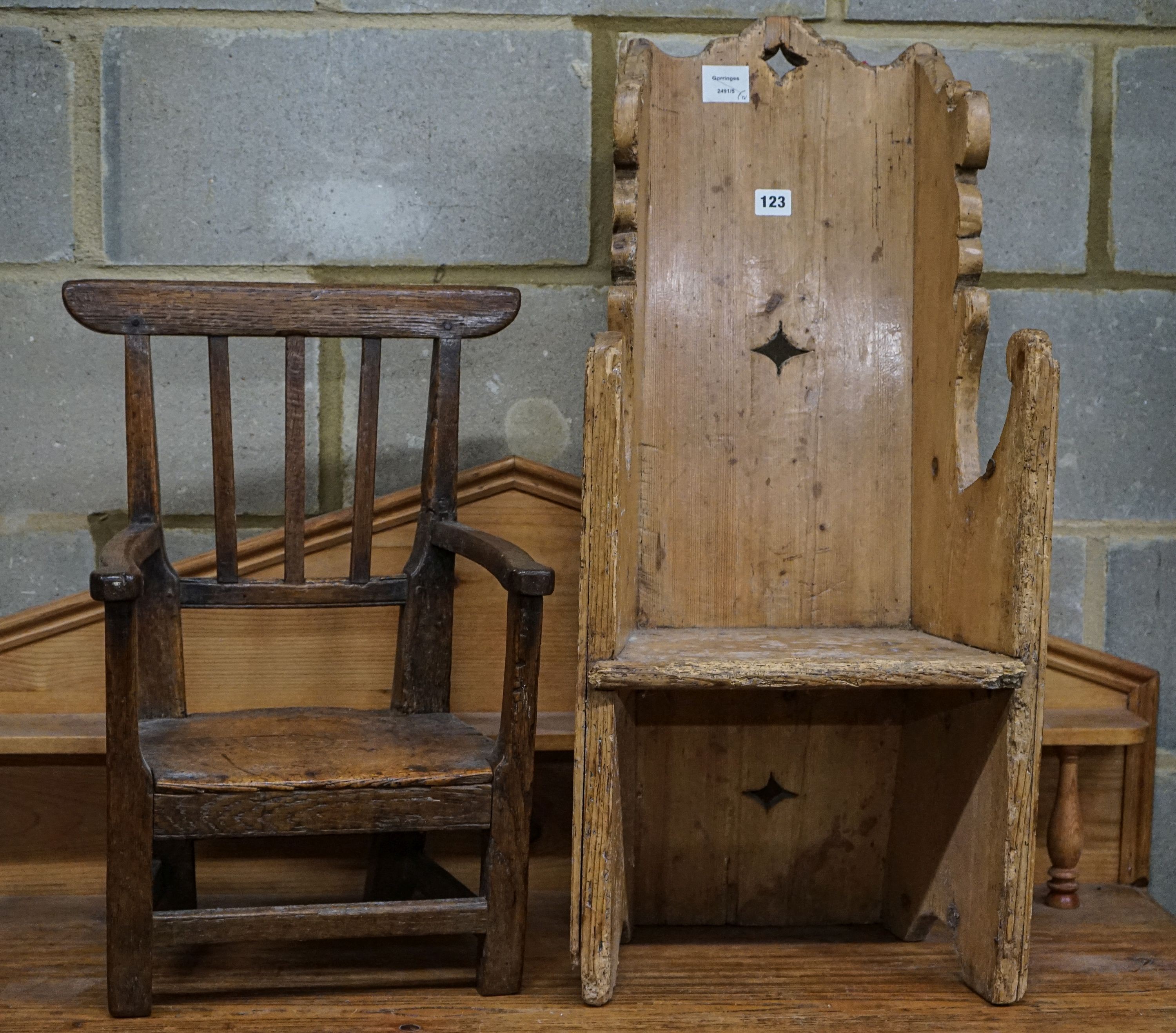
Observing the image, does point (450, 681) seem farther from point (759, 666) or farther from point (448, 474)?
point (759, 666)

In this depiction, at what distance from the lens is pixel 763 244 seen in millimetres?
1558

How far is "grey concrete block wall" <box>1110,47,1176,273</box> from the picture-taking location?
5.57 ft

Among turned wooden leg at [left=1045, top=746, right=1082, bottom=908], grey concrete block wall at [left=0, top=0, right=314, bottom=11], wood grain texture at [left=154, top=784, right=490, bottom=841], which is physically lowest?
turned wooden leg at [left=1045, top=746, right=1082, bottom=908]

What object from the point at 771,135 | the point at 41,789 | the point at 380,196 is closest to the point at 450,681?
the point at 41,789

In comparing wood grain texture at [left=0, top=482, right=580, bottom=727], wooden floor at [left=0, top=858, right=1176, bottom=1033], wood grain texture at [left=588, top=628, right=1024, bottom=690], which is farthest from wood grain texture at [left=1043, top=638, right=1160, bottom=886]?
wood grain texture at [left=0, top=482, right=580, bottom=727]

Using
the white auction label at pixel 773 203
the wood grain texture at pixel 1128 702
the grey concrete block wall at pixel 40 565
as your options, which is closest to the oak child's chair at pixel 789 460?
the white auction label at pixel 773 203

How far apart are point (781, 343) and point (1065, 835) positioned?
30.8 inches

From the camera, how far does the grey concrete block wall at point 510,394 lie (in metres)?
1.70

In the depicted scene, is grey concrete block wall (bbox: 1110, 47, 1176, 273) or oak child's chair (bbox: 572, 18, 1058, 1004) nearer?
oak child's chair (bbox: 572, 18, 1058, 1004)

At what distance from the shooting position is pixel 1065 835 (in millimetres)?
1595

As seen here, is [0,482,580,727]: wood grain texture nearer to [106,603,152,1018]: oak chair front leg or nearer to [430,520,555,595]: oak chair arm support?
[430,520,555,595]: oak chair arm support

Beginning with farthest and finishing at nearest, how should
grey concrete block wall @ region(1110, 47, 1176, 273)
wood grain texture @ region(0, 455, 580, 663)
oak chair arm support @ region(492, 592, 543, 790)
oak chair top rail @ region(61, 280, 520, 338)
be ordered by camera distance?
grey concrete block wall @ region(1110, 47, 1176, 273), wood grain texture @ region(0, 455, 580, 663), oak chair top rail @ region(61, 280, 520, 338), oak chair arm support @ region(492, 592, 543, 790)

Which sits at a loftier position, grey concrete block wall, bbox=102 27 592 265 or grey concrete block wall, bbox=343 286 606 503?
grey concrete block wall, bbox=102 27 592 265

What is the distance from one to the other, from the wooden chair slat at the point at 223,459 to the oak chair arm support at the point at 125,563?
0.08 meters
